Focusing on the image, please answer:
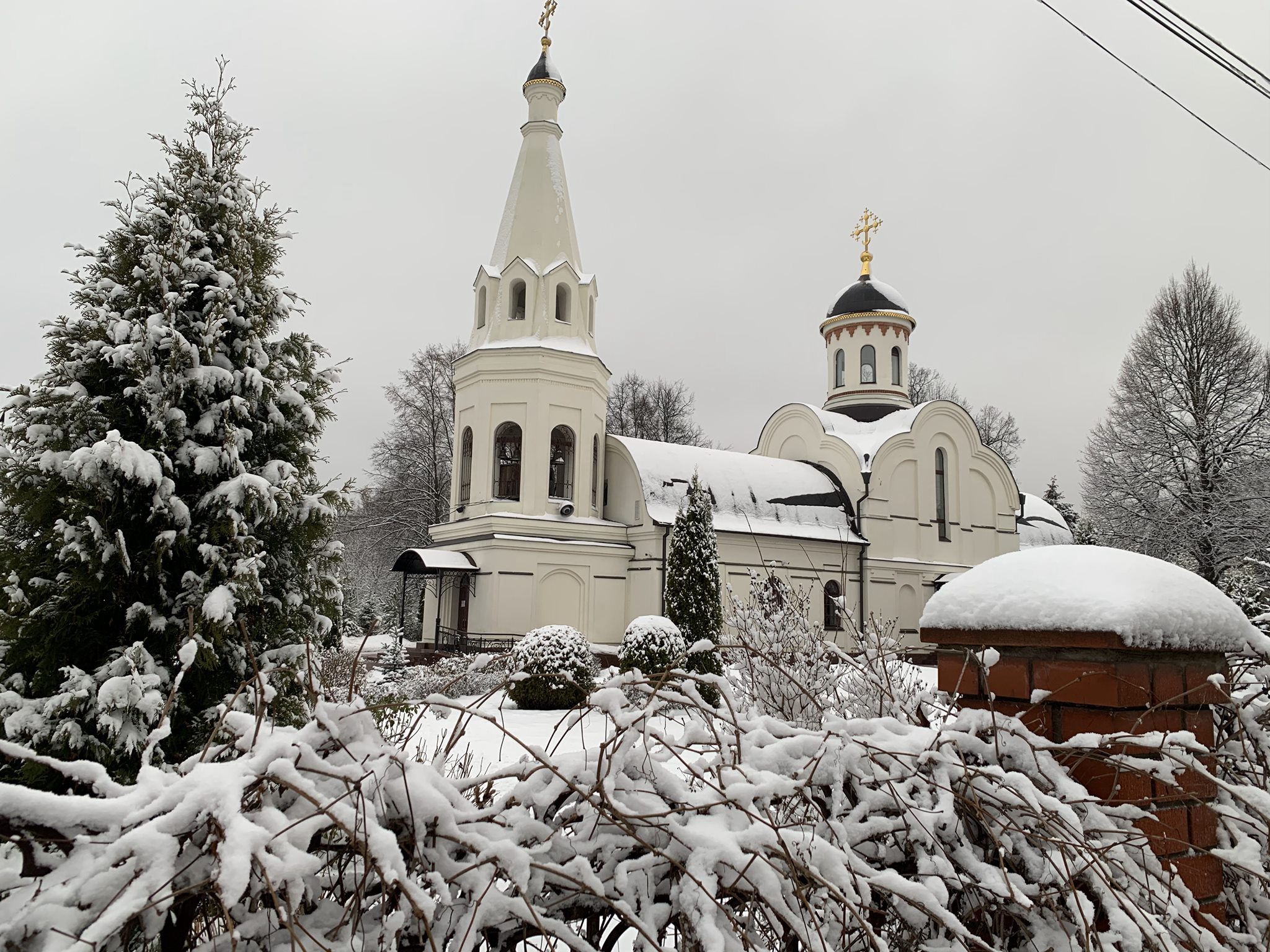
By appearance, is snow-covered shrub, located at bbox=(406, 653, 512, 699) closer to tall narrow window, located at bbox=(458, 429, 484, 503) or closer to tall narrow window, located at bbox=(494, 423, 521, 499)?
tall narrow window, located at bbox=(494, 423, 521, 499)

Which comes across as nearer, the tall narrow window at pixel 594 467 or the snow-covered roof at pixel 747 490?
the tall narrow window at pixel 594 467

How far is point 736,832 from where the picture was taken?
122 cm

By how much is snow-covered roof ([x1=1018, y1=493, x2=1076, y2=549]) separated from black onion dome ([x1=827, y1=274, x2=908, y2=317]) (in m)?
10.3

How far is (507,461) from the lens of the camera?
23188 mm

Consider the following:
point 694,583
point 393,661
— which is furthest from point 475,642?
point 694,583

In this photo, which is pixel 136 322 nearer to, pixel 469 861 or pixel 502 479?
pixel 469 861

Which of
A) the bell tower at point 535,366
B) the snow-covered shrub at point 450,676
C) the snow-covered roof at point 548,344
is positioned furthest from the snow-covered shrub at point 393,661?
the snow-covered roof at point 548,344

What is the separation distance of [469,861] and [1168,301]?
29777mm

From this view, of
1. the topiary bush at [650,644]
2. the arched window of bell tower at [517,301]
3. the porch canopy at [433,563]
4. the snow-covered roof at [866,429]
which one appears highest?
the arched window of bell tower at [517,301]

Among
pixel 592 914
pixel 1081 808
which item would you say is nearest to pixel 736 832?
pixel 592 914

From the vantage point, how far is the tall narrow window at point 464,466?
78.1ft

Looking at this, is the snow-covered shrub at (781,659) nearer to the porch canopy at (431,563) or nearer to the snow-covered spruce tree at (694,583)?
the snow-covered spruce tree at (694,583)

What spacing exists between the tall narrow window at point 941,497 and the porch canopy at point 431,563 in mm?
16088

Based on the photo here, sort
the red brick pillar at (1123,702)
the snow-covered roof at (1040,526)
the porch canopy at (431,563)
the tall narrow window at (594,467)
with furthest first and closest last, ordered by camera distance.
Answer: the snow-covered roof at (1040,526), the tall narrow window at (594,467), the porch canopy at (431,563), the red brick pillar at (1123,702)
